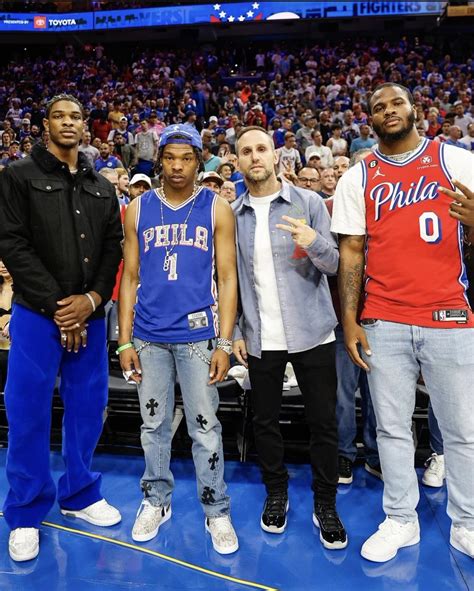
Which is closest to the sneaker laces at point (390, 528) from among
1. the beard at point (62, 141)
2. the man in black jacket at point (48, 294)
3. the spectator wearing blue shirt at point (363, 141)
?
the man in black jacket at point (48, 294)

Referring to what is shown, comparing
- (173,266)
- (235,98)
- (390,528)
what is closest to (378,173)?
(173,266)

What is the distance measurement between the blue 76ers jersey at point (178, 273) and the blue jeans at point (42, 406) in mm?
374

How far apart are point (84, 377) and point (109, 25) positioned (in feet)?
67.1

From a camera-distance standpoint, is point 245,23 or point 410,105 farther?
point 245,23

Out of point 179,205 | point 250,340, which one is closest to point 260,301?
point 250,340

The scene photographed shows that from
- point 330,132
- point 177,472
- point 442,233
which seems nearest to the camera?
point 442,233

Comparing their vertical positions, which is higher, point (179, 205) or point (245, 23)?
point (245, 23)

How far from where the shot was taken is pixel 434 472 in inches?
125

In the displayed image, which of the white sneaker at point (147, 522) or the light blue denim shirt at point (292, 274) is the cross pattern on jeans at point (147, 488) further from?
the light blue denim shirt at point (292, 274)

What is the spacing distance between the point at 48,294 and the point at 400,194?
Result: 1646 mm

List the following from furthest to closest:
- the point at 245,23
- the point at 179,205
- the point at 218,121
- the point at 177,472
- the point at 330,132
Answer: the point at 245,23 < the point at 218,121 < the point at 330,132 < the point at 177,472 < the point at 179,205

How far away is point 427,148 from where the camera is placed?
242 centimetres

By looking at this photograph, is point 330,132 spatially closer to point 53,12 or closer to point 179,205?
point 179,205

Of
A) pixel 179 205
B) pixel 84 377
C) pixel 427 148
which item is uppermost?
pixel 427 148
